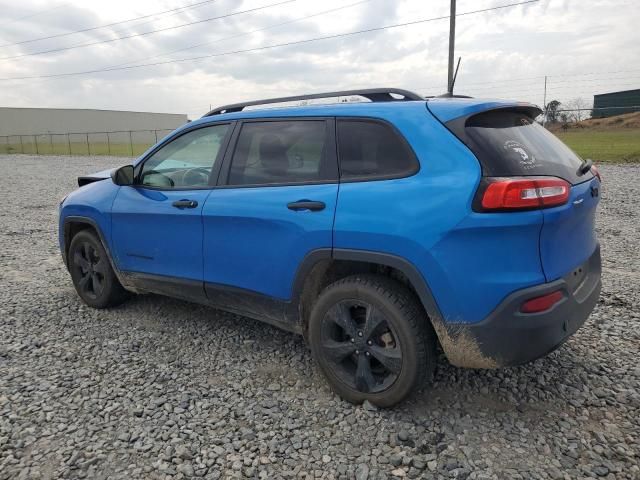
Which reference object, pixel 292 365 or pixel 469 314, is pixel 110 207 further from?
pixel 469 314

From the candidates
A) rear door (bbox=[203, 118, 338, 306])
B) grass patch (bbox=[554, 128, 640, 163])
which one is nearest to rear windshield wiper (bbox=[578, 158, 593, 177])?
rear door (bbox=[203, 118, 338, 306])

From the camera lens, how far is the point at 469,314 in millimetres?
2430

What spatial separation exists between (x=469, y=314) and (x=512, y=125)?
111cm

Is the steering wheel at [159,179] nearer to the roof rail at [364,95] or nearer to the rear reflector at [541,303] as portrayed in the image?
the roof rail at [364,95]

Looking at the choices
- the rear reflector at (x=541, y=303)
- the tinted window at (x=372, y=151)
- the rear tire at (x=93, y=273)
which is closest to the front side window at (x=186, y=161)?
the rear tire at (x=93, y=273)

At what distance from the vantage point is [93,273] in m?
4.52

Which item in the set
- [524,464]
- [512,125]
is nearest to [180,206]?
[512,125]

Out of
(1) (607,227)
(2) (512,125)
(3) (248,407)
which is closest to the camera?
(2) (512,125)

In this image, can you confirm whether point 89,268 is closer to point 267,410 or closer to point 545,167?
point 267,410

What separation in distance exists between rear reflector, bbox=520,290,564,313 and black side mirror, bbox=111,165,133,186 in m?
3.15

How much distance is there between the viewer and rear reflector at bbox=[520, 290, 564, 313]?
2.37m

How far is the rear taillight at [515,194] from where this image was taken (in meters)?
2.31

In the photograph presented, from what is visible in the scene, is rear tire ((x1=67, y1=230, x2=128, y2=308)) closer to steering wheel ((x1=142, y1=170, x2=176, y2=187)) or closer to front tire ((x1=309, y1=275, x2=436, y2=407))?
steering wheel ((x1=142, y1=170, x2=176, y2=187))

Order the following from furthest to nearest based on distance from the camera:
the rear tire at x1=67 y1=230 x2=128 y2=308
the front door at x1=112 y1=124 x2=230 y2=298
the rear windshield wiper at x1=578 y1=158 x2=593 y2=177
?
the rear tire at x1=67 y1=230 x2=128 y2=308
the front door at x1=112 y1=124 x2=230 y2=298
the rear windshield wiper at x1=578 y1=158 x2=593 y2=177
